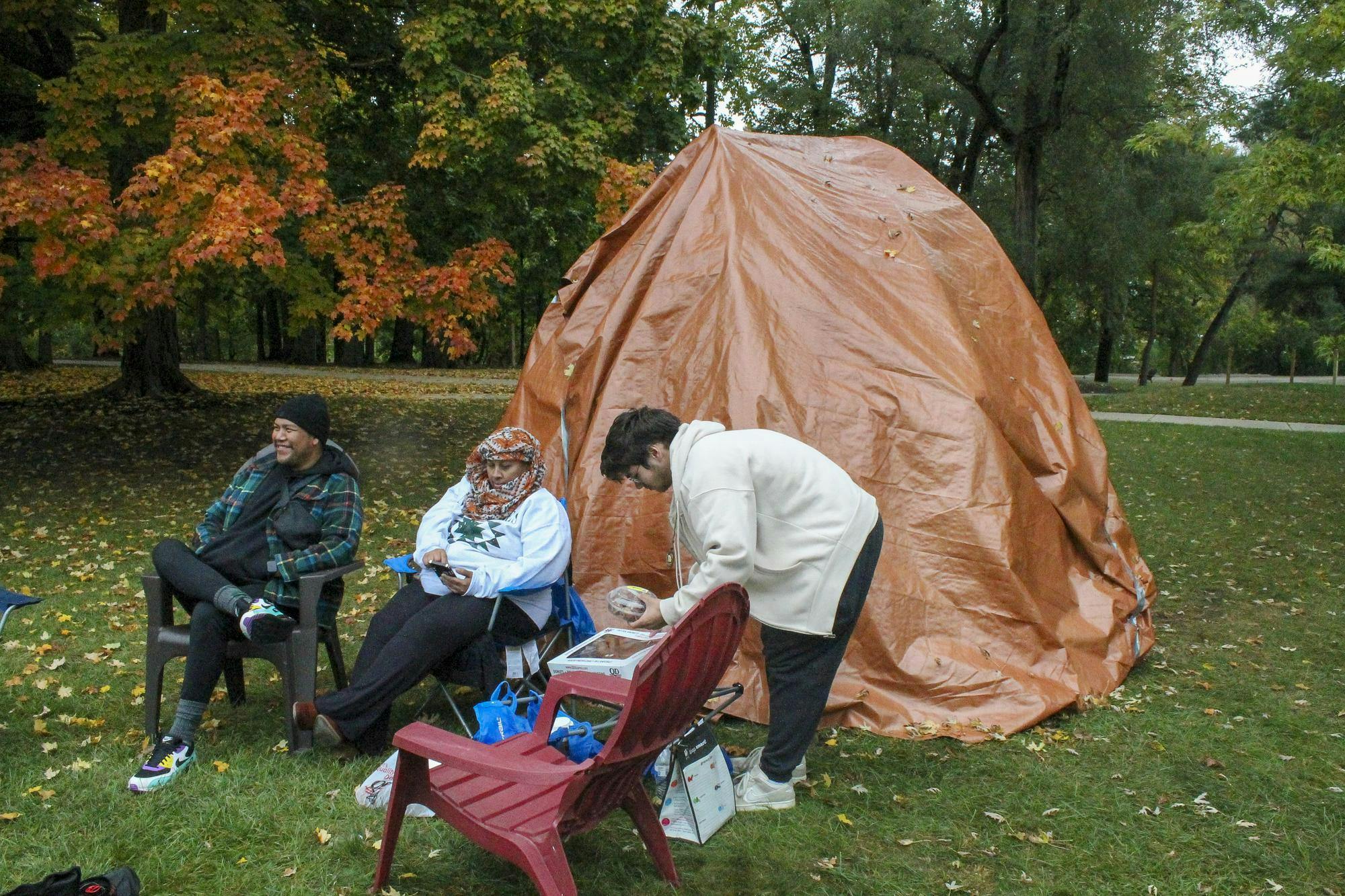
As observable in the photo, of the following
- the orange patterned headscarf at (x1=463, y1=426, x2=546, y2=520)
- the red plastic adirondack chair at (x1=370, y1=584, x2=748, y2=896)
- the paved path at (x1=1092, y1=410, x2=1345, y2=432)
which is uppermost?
the orange patterned headscarf at (x1=463, y1=426, x2=546, y2=520)

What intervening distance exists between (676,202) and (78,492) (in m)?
6.98

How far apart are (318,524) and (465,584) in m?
0.72

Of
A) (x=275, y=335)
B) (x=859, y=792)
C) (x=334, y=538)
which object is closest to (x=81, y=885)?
(x=334, y=538)

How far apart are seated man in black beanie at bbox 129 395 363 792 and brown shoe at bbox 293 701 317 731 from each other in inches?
11.1

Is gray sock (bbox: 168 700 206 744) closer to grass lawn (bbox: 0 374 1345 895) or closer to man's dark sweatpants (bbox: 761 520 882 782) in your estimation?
grass lawn (bbox: 0 374 1345 895)

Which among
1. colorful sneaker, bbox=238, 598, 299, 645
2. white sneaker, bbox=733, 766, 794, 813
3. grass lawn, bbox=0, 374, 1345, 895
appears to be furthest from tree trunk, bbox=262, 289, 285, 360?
white sneaker, bbox=733, 766, 794, 813

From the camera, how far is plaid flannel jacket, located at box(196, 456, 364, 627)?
13.7ft

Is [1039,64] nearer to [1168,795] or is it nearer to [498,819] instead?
[1168,795]

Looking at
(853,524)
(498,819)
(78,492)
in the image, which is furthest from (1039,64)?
(498,819)

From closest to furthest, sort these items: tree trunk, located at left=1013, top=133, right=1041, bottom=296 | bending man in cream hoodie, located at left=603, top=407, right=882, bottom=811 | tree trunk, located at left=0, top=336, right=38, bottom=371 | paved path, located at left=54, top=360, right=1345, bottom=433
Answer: bending man in cream hoodie, located at left=603, top=407, right=882, bottom=811 < paved path, located at left=54, top=360, right=1345, bottom=433 < tree trunk, located at left=1013, top=133, right=1041, bottom=296 < tree trunk, located at left=0, top=336, right=38, bottom=371

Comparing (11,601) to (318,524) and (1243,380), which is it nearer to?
(318,524)

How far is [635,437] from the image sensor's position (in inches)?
136

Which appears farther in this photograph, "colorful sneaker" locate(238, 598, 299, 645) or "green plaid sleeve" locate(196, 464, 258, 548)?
"green plaid sleeve" locate(196, 464, 258, 548)

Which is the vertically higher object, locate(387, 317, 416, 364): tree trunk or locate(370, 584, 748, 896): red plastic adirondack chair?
locate(370, 584, 748, 896): red plastic adirondack chair
